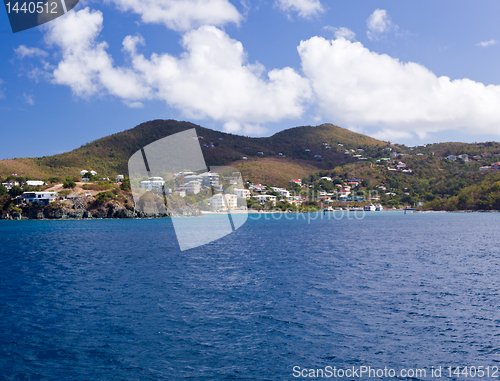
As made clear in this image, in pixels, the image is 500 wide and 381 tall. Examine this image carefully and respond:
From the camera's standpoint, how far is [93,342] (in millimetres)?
11211

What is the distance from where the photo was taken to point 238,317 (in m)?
13.5

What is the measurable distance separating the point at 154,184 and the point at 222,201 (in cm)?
1944

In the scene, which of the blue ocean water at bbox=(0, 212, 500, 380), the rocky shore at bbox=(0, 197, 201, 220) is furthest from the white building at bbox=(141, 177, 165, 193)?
the blue ocean water at bbox=(0, 212, 500, 380)

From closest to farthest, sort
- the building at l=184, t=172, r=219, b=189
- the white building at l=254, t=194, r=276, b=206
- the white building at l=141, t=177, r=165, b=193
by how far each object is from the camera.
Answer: the white building at l=141, t=177, r=165, b=193
the building at l=184, t=172, r=219, b=189
the white building at l=254, t=194, r=276, b=206

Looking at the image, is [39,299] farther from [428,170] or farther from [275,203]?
[428,170]

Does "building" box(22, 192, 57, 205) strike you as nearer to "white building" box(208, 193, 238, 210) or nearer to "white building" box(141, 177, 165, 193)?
"white building" box(141, 177, 165, 193)

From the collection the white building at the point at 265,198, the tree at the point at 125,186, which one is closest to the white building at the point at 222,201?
the white building at the point at 265,198

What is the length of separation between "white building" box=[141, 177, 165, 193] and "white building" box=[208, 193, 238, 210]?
14.2 meters

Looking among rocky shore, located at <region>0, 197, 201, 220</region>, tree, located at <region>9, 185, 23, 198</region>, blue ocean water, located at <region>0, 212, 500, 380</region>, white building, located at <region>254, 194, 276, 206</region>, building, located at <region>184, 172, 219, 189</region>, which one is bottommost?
blue ocean water, located at <region>0, 212, 500, 380</region>

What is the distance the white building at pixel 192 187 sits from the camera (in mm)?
102025

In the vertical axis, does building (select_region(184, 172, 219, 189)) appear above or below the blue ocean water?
above

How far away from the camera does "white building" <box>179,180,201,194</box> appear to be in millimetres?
102025

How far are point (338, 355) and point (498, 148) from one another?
215 meters

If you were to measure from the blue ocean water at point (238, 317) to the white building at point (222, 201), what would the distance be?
260 feet
